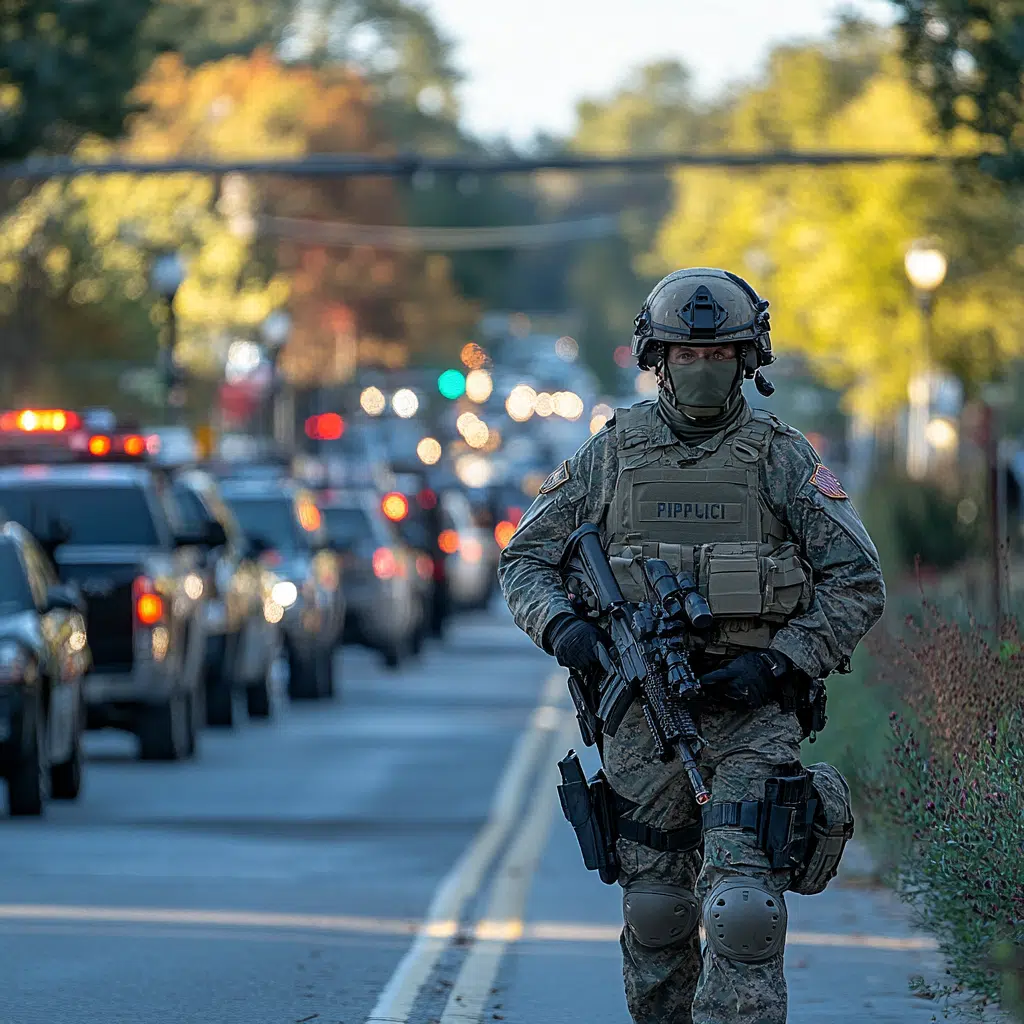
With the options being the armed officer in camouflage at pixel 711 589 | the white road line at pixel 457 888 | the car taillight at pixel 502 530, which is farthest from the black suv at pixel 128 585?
the car taillight at pixel 502 530

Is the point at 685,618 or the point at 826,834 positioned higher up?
the point at 685,618

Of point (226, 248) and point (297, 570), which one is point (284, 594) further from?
point (226, 248)

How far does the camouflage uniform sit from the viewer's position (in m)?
6.60

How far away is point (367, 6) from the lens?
339ft

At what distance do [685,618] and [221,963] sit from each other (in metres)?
3.59

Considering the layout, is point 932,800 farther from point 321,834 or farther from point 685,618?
point 321,834

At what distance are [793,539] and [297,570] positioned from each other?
1777 cm

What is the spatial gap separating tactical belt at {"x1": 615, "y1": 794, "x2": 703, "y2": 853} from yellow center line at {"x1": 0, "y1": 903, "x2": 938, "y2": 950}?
3642 millimetres

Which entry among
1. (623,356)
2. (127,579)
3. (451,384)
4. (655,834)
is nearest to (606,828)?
(655,834)

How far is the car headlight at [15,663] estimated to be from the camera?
13695 millimetres

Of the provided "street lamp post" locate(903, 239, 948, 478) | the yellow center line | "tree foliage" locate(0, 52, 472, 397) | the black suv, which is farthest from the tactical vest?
"street lamp post" locate(903, 239, 948, 478)

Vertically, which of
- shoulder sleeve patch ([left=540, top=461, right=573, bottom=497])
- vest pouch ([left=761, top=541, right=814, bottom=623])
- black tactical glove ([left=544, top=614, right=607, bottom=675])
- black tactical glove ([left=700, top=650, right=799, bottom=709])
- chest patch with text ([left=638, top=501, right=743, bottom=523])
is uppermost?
shoulder sleeve patch ([left=540, top=461, right=573, bottom=497])

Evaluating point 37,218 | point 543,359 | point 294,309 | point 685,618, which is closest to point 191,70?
point 294,309

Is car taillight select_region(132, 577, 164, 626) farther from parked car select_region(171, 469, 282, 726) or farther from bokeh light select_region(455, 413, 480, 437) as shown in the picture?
bokeh light select_region(455, 413, 480, 437)
